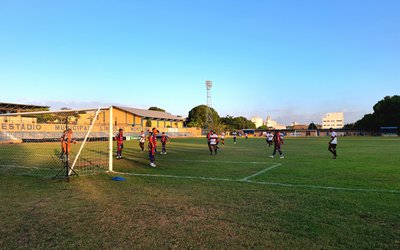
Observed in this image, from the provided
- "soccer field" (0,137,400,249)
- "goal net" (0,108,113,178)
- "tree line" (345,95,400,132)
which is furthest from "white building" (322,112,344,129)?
"soccer field" (0,137,400,249)

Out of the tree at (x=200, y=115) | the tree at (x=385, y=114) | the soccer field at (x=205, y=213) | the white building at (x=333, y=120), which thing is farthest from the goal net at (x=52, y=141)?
the white building at (x=333, y=120)

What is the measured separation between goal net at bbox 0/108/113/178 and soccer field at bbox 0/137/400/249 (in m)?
4.36

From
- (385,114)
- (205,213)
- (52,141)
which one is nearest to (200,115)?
(385,114)

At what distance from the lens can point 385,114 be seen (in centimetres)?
8412

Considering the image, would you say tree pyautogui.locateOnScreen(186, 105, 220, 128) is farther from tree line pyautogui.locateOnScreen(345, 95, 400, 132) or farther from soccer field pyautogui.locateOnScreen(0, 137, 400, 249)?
soccer field pyautogui.locateOnScreen(0, 137, 400, 249)

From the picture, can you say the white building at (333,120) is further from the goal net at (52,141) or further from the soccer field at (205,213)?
the soccer field at (205,213)

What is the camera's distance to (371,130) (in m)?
92.9

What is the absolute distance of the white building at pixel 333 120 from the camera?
175 metres

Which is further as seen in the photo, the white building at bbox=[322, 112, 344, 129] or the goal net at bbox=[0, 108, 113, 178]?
the white building at bbox=[322, 112, 344, 129]

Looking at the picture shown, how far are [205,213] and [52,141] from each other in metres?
22.3

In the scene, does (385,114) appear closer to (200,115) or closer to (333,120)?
(200,115)

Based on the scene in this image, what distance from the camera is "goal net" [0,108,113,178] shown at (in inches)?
562

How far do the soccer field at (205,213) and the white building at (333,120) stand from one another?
181 m

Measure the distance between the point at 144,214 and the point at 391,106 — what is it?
94.3 m
